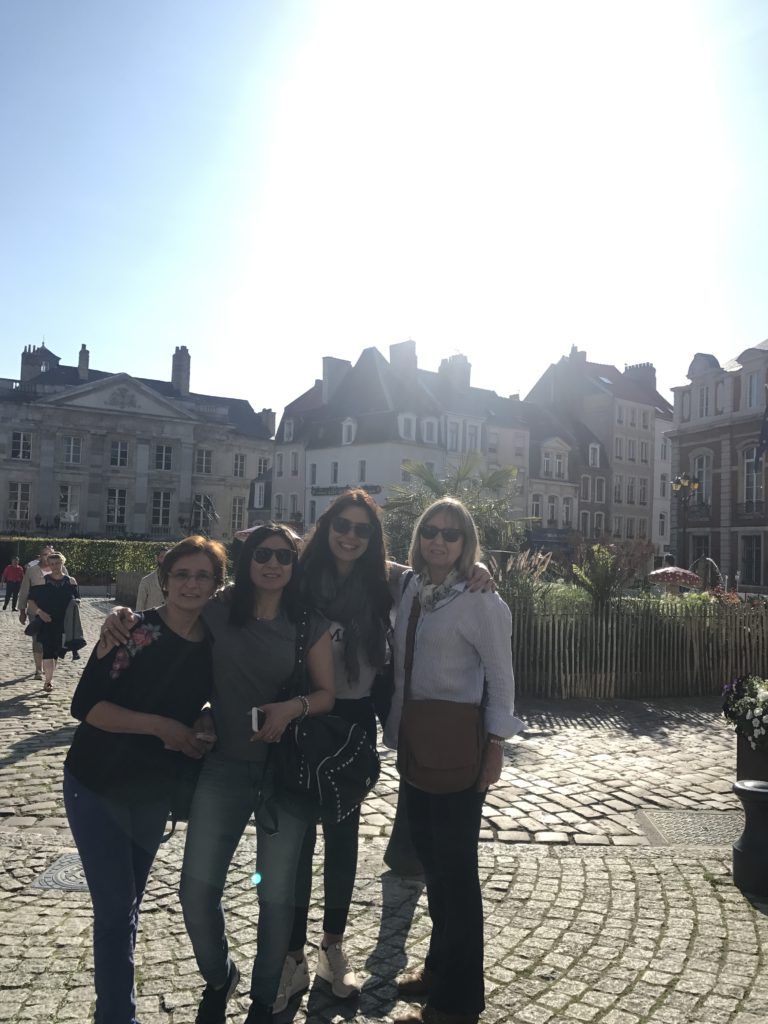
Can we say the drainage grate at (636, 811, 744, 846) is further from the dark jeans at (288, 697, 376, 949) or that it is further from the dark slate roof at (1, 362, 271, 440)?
the dark slate roof at (1, 362, 271, 440)

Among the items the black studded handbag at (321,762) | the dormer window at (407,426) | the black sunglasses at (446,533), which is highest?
the dormer window at (407,426)

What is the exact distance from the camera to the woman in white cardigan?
128 inches

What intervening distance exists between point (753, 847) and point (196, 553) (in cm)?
371

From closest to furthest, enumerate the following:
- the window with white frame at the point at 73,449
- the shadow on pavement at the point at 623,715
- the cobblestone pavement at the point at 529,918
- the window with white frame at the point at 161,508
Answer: the cobblestone pavement at the point at 529,918, the shadow on pavement at the point at 623,715, the window with white frame at the point at 73,449, the window with white frame at the point at 161,508

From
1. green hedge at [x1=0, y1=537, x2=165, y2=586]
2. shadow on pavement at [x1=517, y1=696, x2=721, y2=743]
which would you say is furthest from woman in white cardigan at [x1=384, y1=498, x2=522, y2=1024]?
green hedge at [x1=0, y1=537, x2=165, y2=586]

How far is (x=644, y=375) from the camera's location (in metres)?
68.3

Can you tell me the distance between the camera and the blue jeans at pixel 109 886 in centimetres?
289

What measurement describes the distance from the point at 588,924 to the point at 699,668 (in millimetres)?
9837

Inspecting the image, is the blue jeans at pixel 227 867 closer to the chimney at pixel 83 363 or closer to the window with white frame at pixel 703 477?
the window with white frame at pixel 703 477

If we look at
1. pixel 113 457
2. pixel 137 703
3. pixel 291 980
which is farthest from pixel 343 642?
pixel 113 457

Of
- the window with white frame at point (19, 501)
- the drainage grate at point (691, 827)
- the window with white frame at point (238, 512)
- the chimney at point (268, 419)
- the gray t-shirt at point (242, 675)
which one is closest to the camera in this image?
the gray t-shirt at point (242, 675)

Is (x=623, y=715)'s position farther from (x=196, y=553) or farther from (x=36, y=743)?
(x=196, y=553)

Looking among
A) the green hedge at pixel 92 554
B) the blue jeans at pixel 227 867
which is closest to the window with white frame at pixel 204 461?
the green hedge at pixel 92 554

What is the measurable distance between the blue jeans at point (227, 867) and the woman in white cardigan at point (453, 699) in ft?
1.92
